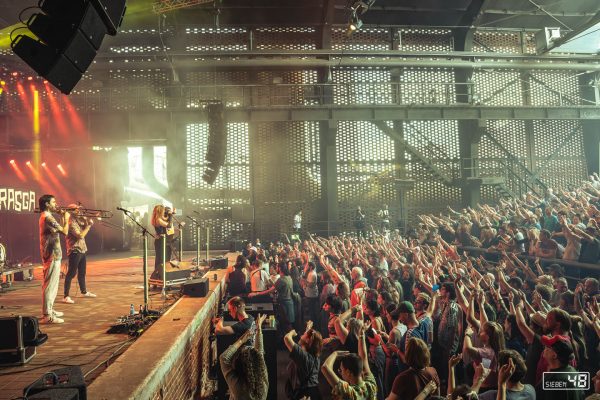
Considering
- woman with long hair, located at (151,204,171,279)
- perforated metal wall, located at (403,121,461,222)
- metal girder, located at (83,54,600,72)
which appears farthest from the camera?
perforated metal wall, located at (403,121,461,222)

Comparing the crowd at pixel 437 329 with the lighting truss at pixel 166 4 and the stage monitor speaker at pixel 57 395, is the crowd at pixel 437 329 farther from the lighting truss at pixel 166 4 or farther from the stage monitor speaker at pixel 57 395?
the lighting truss at pixel 166 4

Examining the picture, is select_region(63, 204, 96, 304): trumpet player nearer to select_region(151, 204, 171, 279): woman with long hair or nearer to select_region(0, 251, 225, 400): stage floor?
select_region(0, 251, 225, 400): stage floor

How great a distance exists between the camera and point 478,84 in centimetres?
2138

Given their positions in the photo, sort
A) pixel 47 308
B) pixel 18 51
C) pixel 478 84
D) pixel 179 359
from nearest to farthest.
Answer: pixel 179 359
pixel 18 51
pixel 47 308
pixel 478 84

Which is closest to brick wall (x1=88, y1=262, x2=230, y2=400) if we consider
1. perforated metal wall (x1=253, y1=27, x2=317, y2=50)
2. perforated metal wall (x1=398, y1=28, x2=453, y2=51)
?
perforated metal wall (x1=253, y1=27, x2=317, y2=50)

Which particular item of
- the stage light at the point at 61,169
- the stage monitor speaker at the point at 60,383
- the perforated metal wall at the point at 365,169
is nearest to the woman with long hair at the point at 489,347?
the stage monitor speaker at the point at 60,383

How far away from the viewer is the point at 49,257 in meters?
6.06

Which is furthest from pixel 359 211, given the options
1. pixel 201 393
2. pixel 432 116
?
pixel 201 393

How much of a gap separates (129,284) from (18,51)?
228 inches

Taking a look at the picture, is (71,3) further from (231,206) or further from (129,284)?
(231,206)

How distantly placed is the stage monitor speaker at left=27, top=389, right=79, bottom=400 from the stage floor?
1.50 metres

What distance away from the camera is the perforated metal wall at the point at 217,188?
784 inches

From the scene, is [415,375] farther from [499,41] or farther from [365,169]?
[499,41]

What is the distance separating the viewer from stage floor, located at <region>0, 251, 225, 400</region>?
405cm
